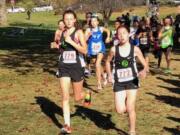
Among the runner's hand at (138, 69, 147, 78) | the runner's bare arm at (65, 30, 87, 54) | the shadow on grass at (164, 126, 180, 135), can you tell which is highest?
the runner's bare arm at (65, 30, 87, 54)

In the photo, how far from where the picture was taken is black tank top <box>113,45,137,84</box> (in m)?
9.74

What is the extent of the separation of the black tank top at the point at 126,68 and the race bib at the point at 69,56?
2.88 ft

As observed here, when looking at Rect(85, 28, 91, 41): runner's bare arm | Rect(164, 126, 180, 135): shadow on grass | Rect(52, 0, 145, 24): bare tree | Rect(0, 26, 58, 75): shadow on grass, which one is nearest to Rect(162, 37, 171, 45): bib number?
Rect(0, 26, 58, 75): shadow on grass

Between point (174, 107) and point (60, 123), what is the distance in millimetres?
3071

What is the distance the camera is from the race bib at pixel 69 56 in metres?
10.3

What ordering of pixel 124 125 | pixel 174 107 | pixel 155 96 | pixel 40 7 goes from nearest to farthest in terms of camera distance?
pixel 124 125, pixel 174 107, pixel 155 96, pixel 40 7

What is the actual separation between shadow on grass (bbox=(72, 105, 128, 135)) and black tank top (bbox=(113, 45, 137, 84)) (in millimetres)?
1275

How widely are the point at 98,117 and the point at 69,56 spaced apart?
2094mm

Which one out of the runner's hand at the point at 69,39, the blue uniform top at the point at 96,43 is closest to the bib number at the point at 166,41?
the blue uniform top at the point at 96,43

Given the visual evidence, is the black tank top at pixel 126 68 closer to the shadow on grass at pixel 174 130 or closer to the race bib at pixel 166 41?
the shadow on grass at pixel 174 130

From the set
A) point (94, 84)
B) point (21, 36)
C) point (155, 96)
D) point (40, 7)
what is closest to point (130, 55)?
point (155, 96)

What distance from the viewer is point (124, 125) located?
11.1 meters

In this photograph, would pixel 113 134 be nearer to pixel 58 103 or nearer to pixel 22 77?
pixel 58 103

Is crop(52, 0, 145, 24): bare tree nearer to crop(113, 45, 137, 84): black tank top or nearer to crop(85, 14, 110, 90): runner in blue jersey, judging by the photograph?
crop(85, 14, 110, 90): runner in blue jersey
